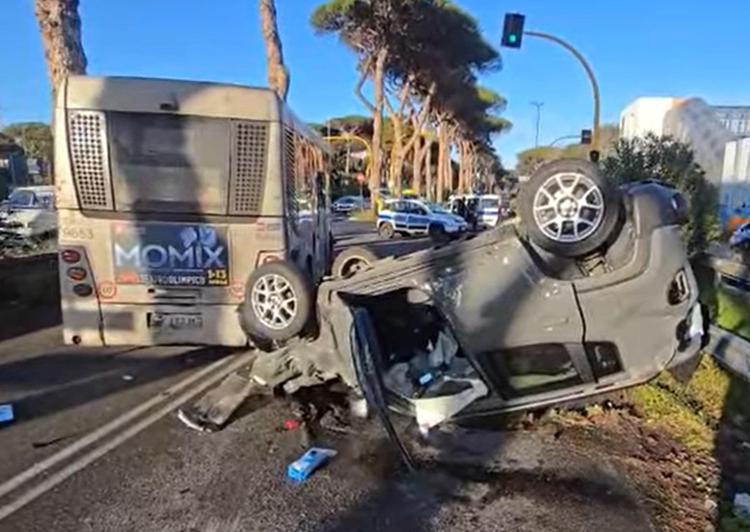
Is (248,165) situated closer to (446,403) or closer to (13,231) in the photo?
(446,403)

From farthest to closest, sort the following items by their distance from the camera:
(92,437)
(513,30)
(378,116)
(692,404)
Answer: (378,116) < (513,30) < (692,404) < (92,437)

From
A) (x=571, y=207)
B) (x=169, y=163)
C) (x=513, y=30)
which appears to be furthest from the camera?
(x=513, y=30)

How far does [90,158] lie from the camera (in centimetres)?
646

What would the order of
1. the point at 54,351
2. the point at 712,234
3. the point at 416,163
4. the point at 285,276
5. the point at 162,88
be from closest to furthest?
the point at 285,276
the point at 162,88
the point at 54,351
the point at 712,234
the point at 416,163

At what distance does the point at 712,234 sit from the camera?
33.6ft

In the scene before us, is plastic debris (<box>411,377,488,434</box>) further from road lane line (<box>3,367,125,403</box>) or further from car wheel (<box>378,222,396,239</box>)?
car wheel (<box>378,222,396,239</box>)

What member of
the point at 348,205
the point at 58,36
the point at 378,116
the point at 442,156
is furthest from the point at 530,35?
the point at 442,156

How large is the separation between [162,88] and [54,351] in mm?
3218

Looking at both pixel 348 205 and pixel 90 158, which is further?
pixel 348 205

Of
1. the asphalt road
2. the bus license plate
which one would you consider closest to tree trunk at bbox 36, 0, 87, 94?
the bus license plate

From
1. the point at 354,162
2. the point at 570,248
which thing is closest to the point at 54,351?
the point at 570,248

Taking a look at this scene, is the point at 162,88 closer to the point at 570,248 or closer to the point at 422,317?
the point at 422,317

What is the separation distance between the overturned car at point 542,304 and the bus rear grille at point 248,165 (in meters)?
2.32

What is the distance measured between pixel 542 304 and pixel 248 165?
3650 mm
